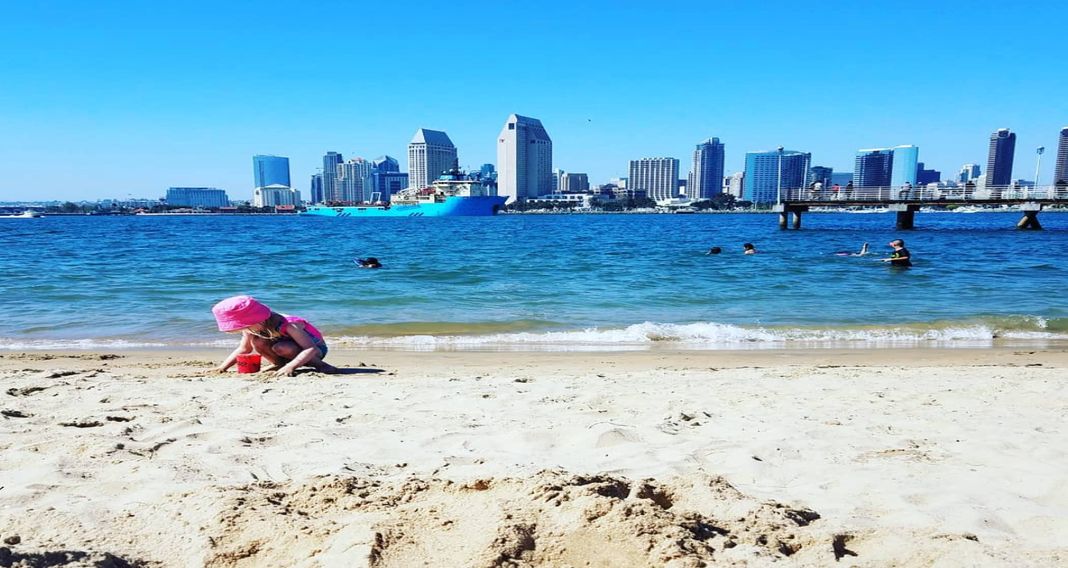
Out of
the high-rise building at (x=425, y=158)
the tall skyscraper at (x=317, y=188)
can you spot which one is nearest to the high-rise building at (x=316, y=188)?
the tall skyscraper at (x=317, y=188)

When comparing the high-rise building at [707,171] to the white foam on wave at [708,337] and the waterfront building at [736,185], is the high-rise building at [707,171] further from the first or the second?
the white foam on wave at [708,337]

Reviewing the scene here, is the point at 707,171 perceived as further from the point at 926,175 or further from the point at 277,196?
the point at 277,196

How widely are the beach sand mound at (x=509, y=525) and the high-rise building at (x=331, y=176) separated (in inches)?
6625

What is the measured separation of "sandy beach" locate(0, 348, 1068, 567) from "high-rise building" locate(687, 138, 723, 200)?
593ft

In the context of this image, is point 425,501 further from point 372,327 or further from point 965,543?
point 372,327

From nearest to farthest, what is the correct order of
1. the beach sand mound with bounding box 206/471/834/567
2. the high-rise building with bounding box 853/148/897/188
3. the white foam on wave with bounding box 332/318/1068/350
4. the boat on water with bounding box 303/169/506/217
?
the beach sand mound with bounding box 206/471/834/567 < the white foam on wave with bounding box 332/318/1068/350 < the boat on water with bounding box 303/169/506/217 < the high-rise building with bounding box 853/148/897/188

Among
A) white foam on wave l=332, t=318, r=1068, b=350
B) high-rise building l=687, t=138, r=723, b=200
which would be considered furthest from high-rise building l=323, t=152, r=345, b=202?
white foam on wave l=332, t=318, r=1068, b=350

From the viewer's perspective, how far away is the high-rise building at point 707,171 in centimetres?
17950

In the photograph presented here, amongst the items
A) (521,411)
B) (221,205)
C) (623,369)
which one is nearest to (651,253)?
(623,369)

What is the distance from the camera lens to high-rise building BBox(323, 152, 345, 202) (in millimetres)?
167988

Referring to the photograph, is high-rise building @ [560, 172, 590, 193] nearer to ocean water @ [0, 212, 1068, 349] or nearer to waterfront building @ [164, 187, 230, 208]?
waterfront building @ [164, 187, 230, 208]

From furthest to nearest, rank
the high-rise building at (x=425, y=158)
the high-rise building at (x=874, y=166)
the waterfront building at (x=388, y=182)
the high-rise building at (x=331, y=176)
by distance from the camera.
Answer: the high-rise building at (x=331, y=176)
the waterfront building at (x=388, y=182)
the high-rise building at (x=425, y=158)
the high-rise building at (x=874, y=166)

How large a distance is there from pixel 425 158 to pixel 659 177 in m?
81.1

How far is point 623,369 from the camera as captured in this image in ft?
21.2
